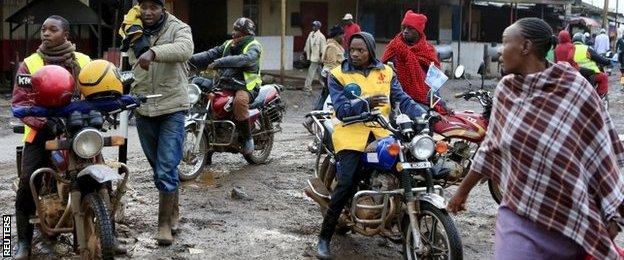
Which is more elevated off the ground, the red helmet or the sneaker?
the red helmet

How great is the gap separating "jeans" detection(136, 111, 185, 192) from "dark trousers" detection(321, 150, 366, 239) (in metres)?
1.14

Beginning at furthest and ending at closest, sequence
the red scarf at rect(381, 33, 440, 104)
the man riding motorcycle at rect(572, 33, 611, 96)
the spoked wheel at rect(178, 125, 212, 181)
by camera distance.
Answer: the man riding motorcycle at rect(572, 33, 611, 96) < the spoked wheel at rect(178, 125, 212, 181) < the red scarf at rect(381, 33, 440, 104)

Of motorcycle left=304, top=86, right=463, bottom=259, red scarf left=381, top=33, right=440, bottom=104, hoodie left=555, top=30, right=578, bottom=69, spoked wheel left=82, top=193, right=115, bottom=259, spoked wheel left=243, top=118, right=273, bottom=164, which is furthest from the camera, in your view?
hoodie left=555, top=30, right=578, bottom=69

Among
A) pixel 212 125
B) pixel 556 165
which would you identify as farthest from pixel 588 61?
pixel 556 165

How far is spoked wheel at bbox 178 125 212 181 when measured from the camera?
26.5ft

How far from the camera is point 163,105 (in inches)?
221

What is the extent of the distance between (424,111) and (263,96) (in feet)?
12.5

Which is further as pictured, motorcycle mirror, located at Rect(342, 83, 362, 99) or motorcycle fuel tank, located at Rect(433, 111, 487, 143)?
motorcycle fuel tank, located at Rect(433, 111, 487, 143)

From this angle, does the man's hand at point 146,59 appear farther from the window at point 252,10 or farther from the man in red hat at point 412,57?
the window at point 252,10

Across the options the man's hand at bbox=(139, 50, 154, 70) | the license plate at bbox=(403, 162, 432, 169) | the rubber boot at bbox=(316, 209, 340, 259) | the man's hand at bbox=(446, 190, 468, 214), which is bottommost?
the rubber boot at bbox=(316, 209, 340, 259)

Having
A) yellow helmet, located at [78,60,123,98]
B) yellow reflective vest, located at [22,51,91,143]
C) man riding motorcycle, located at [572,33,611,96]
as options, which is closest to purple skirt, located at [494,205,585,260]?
yellow helmet, located at [78,60,123,98]

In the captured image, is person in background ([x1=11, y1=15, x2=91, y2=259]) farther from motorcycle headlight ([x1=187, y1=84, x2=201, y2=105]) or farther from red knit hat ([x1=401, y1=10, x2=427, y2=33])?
red knit hat ([x1=401, y1=10, x2=427, y2=33])

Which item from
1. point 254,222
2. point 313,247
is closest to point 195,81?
point 254,222

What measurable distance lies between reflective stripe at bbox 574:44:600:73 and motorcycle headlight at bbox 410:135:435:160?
958 centimetres
